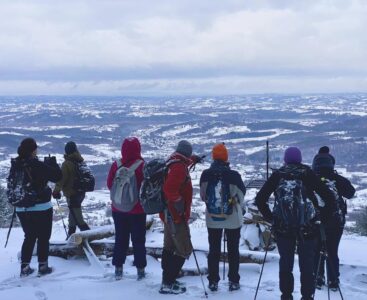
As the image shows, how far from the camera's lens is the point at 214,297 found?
17.8 ft

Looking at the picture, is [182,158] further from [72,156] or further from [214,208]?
[72,156]

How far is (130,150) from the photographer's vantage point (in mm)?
5762

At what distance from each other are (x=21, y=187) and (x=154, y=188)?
5.87 ft

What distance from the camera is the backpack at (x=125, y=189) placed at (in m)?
5.72

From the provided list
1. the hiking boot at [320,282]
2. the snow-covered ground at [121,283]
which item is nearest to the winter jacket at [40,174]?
the snow-covered ground at [121,283]

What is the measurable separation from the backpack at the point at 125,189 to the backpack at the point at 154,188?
0.92 feet

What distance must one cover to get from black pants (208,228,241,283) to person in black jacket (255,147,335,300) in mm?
702

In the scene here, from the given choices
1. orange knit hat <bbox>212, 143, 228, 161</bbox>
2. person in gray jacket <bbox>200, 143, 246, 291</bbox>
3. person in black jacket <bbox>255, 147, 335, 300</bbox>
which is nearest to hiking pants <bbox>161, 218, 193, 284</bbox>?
person in gray jacket <bbox>200, 143, 246, 291</bbox>

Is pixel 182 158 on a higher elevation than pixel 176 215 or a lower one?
higher

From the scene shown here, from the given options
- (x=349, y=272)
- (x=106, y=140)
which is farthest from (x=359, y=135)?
(x=349, y=272)

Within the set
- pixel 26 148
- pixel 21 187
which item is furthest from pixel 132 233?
pixel 26 148

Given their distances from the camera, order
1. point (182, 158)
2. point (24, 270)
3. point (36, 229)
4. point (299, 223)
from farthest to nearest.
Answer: point (24, 270)
point (36, 229)
point (182, 158)
point (299, 223)

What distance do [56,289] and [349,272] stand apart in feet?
13.4

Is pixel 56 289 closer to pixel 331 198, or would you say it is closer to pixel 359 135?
pixel 331 198
